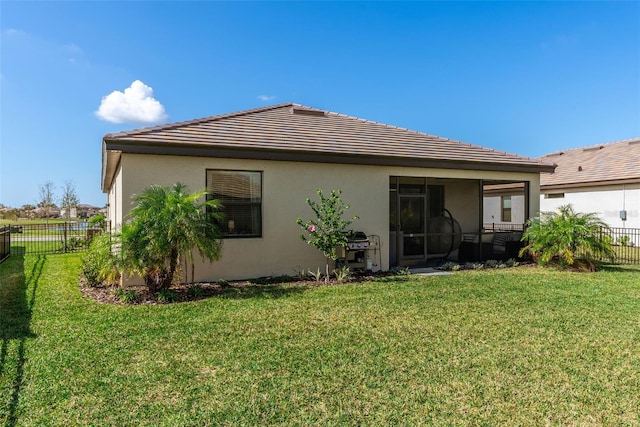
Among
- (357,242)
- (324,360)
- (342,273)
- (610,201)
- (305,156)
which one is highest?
(305,156)

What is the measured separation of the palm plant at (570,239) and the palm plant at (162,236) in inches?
344

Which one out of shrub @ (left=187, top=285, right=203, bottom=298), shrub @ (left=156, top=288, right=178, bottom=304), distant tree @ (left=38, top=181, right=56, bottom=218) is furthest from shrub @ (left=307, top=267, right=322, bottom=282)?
distant tree @ (left=38, top=181, right=56, bottom=218)

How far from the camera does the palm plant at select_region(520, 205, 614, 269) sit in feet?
32.4

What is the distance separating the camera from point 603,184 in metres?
18.0

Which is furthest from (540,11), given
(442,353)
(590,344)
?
(442,353)

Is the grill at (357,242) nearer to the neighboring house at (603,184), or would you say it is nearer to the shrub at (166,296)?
the shrub at (166,296)

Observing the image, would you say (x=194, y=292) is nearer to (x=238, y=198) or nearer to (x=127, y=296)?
(x=127, y=296)

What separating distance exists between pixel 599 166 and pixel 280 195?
741 inches

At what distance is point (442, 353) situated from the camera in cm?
421

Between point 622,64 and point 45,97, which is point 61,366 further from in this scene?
point 622,64

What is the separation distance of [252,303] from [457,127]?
71.0 feet

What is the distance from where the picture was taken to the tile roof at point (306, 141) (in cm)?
784

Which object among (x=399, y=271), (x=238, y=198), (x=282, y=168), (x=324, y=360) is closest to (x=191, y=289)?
(x=238, y=198)

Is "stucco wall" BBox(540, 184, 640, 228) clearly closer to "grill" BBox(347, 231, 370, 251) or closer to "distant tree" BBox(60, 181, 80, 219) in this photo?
"grill" BBox(347, 231, 370, 251)
